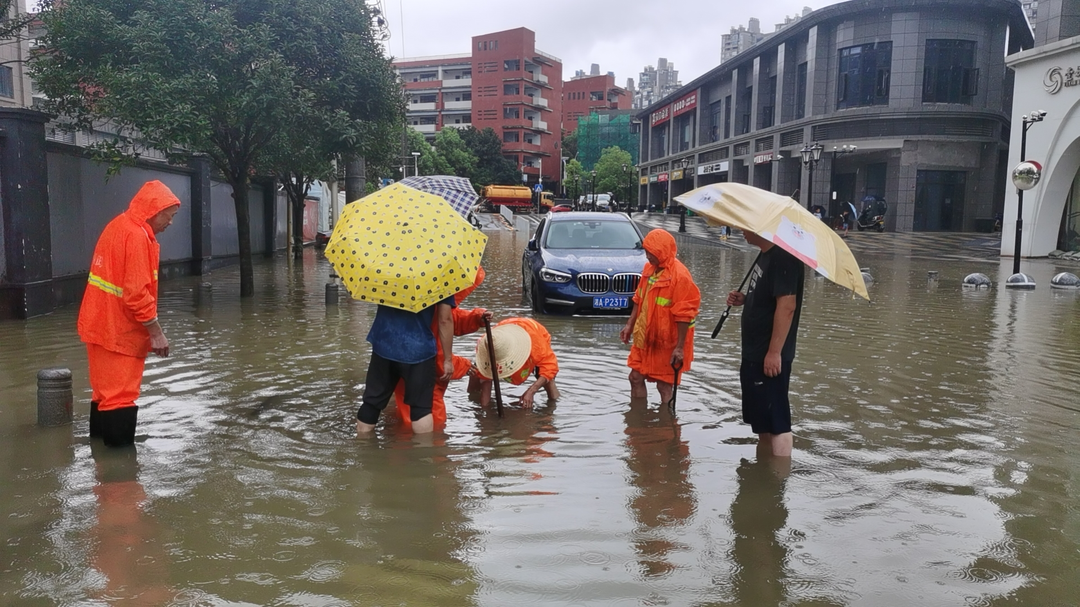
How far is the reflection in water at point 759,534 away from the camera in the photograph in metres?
3.45

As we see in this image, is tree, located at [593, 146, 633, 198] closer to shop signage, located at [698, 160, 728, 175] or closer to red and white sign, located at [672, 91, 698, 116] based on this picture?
red and white sign, located at [672, 91, 698, 116]

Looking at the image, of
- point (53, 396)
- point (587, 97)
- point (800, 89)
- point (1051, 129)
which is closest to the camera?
point (53, 396)

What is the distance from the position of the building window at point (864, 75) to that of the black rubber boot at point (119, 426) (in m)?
44.5

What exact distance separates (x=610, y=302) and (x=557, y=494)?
270 inches

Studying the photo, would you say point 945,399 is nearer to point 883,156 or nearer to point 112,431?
point 112,431

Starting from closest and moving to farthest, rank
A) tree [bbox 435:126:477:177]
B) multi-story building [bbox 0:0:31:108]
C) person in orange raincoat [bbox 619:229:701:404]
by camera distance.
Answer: person in orange raincoat [bbox 619:229:701:404] < multi-story building [bbox 0:0:31:108] < tree [bbox 435:126:477:177]

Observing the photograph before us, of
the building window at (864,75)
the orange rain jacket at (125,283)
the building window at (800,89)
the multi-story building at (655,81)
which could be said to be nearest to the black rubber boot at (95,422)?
the orange rain jacket at (125,283)

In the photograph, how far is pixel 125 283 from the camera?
15.8 ft

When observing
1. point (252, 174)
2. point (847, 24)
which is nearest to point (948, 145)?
point (847, 24)

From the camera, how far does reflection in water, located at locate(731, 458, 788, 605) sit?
11.3ft

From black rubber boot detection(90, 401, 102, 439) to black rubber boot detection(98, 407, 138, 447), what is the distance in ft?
0.41

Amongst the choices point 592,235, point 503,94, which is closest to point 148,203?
point 592,235

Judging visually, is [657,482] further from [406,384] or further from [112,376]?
[112,376]

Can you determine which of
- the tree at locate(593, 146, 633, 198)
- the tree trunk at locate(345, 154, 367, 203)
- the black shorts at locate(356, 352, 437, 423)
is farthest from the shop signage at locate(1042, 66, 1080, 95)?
the tree at locate(593, 146, 633, 198)
